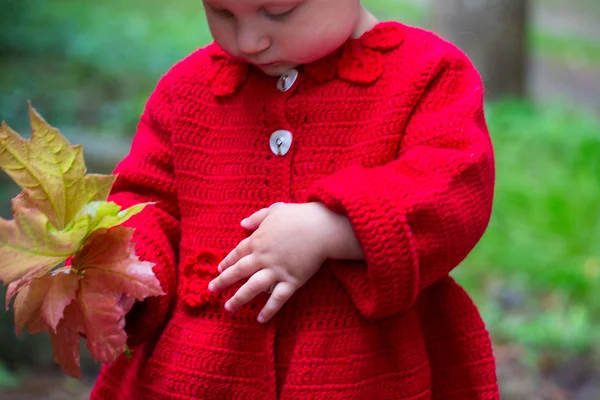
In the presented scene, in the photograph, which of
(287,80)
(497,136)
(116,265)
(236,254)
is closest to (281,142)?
(287,80)

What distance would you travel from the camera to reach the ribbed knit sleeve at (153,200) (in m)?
1.69

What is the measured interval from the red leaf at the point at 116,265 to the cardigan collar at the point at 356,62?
0.36 m

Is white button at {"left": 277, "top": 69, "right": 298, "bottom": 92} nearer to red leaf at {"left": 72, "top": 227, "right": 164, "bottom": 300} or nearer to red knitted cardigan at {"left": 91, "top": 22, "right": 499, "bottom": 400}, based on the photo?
red knitted cardigan at {"left": 91, "top": 22, "right": 499, "bottom": 400}

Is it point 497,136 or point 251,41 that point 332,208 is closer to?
point 251,41

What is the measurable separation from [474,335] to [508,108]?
490 centimetres

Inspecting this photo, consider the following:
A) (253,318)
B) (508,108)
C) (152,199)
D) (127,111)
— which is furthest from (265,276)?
(508,108)

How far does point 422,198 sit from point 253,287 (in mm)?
319

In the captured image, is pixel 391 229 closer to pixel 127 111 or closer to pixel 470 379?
pixel 470 379

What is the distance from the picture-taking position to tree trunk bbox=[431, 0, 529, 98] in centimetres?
603

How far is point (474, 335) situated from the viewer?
1725mm

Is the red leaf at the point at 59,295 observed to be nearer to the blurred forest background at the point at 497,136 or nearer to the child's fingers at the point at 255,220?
the child's fingers at the point at 255,220

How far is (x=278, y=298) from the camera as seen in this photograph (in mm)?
1520

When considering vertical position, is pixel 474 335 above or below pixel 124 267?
below

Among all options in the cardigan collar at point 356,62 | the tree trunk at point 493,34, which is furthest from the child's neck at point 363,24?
the tree trunk at point 493,34
